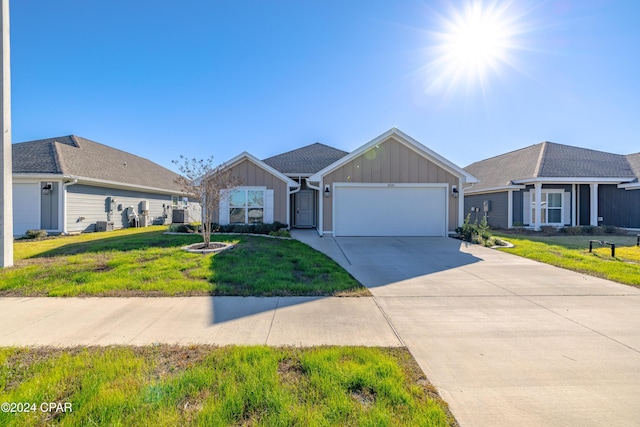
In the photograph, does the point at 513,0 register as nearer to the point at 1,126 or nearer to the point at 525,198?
the point at 525,198

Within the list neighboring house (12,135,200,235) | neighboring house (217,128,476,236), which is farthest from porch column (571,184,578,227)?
neighboring house (12,135,200,235)

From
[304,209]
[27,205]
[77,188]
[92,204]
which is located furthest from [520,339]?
[27,205]

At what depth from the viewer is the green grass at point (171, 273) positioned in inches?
189

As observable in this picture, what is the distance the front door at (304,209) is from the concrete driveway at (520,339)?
9.43 m

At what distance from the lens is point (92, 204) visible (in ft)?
45.8

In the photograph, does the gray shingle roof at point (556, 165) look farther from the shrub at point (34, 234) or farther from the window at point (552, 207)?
the shrub at point (34, 234)

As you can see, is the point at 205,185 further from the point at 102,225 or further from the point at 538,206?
the point at 538,206

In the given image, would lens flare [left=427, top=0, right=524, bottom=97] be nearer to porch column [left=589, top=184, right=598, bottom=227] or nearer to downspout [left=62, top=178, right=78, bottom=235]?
porch column [left=589, top=184, right=598, bottom=227]

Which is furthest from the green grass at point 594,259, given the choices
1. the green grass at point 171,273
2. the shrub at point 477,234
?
the green grass at point 171,273

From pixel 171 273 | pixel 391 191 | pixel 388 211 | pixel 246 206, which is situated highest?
pixel 391 191

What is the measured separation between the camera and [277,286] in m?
4.97

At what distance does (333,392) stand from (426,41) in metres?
11.1

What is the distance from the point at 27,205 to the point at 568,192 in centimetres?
2742

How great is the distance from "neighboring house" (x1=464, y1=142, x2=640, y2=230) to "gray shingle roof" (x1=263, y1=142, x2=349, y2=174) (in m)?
10.2
